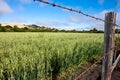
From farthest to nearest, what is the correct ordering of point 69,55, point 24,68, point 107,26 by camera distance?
Result: 1. point 69,55
2. point 24,68
3. point 107,26

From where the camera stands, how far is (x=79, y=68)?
4.65 meters

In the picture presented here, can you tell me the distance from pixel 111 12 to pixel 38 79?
160cm

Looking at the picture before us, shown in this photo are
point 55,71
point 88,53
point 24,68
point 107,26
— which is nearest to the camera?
point 107,26

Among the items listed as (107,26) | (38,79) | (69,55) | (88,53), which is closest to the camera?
(107,26)

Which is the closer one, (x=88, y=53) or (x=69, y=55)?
(x=69, y=55)

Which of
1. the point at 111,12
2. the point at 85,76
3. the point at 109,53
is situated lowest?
the point at 85,76

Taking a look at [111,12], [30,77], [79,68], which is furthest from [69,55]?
[111,12]

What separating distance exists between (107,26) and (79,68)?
8.54 feet

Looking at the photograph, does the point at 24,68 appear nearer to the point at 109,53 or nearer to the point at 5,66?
the point at 5,66

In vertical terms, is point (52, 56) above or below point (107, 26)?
below

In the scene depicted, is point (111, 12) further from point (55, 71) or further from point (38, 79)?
point (55, 71)

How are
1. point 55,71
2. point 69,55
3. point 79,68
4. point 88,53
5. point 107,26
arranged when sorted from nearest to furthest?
point 107,26 < point 55,71 < point 69,55 < point 79,68 < point 88,53

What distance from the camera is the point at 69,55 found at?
12.8ft

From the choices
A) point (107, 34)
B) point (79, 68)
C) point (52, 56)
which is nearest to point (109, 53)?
point (107, 34)
